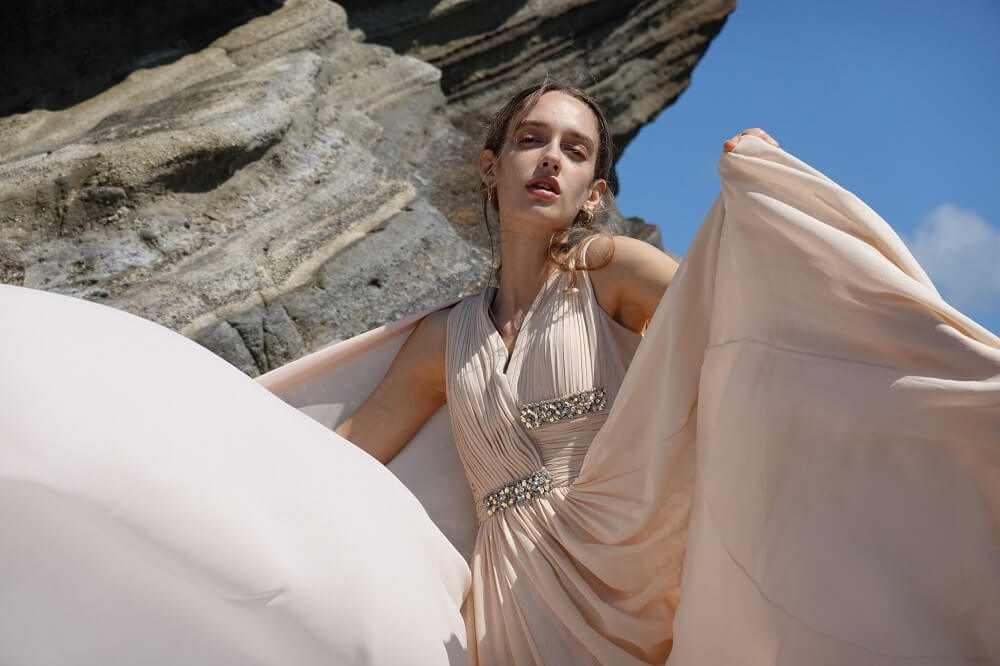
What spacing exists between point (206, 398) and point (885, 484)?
1.14 m

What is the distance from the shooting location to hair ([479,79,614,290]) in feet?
9.78

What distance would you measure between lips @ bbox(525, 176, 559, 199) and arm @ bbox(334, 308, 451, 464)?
0.44 m

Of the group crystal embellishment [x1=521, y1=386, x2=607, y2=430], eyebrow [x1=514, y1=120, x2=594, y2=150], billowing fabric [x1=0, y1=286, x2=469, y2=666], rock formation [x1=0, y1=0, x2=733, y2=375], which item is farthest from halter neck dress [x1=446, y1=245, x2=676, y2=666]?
rock formation [x1=0, y1=0, x2=733, y2=375]

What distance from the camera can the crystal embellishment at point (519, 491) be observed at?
263 cm

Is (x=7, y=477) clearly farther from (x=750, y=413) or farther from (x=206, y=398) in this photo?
(x=750, y=413)

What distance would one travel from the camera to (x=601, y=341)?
2828 millimetres

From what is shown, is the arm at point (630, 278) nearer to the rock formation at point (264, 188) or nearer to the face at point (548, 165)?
the face at point (548, 165)

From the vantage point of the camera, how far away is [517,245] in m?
3.08

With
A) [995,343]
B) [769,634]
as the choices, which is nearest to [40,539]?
[769,634]

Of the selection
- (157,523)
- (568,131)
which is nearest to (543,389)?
(568,131)

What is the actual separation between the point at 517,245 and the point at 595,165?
0.34 m

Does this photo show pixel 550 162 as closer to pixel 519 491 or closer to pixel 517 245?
pixel 517 245

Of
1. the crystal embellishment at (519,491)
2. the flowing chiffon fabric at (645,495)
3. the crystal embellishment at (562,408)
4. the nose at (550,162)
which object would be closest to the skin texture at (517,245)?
the nose at (550,162)

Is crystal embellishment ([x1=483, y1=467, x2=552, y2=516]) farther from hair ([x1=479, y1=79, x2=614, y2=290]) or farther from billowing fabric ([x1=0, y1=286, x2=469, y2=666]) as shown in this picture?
billowing fabric ([x1=0, y1=286, x2=469, y2=666])
